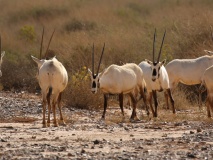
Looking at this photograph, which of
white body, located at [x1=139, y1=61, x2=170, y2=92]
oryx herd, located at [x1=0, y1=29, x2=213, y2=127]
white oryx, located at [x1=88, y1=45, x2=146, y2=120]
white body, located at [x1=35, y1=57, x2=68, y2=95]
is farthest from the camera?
white body, located at [x1=139, y1=61, x2=170, y2=92]

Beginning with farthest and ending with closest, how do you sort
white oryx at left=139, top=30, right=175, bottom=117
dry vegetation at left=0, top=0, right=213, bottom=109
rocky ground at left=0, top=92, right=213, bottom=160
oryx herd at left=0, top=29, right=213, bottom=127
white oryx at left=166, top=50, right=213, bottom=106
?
dry vegetation at left=0, top=0, right=213, bottom=109 < white oryx at left=166, top=50, right=213, bottom=106 < white oryx at left=139, top=30, right=175, bottom=117 < oryx herd at left=0, top=29, right=213, bottom=127 < rocky ground at left=0, top=92, right=213, bottom=160

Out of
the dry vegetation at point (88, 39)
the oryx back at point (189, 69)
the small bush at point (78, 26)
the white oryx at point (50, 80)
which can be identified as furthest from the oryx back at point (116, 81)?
the small bush at point (78, 26)

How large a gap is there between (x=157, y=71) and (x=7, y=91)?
9417 millimetres

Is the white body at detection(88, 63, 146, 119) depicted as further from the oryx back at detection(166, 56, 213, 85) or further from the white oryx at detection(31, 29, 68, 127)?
the oryx back at detection(166, 56, 213, 85)

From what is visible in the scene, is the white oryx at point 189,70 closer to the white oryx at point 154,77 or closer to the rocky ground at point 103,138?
the white oryx at point 154,77

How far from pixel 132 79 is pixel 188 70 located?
439 cm

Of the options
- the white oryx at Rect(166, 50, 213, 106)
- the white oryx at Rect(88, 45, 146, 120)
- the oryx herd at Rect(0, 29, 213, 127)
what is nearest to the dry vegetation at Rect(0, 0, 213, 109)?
the white oryx at Rect(166, 50, 213, 106)

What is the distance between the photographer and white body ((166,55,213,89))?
82.3 feet

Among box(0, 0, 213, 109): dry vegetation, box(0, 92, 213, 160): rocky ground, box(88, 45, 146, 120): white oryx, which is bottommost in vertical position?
box(0, 92, 213, 160): rocky ground

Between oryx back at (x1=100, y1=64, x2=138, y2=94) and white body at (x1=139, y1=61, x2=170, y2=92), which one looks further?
white body at (x1=139, y1=61, x2=170, y2=92)

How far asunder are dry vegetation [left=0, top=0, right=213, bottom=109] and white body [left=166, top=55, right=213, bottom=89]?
86 cm

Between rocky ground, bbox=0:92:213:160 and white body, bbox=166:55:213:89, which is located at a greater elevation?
white body, bbox=166:55:213:89

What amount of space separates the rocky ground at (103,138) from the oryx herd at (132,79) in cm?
71

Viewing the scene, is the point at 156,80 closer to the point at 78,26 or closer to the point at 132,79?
the point at 132,79
